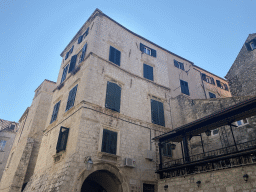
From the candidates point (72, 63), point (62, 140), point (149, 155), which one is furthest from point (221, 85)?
point (62, 140)

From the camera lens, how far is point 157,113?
17.6 m

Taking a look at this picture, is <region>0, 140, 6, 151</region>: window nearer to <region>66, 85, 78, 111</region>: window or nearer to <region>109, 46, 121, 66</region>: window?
<region>66, 85, 78, 111</region>: window

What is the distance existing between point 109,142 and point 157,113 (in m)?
5.77

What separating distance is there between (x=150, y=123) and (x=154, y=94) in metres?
3.13

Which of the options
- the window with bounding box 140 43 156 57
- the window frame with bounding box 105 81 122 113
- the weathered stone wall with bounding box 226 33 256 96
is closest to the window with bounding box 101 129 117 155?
the window frame with bounding box 105 81 122 113

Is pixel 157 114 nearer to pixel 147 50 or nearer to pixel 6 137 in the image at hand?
pixel 147 50

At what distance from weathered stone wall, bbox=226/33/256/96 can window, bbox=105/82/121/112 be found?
40.6 feet

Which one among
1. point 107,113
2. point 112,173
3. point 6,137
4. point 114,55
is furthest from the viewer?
point 6,137

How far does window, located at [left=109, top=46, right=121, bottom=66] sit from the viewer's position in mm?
17348

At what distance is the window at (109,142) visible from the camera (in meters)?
13.1

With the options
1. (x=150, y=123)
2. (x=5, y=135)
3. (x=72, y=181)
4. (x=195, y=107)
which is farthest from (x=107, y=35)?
(x=5, y=135)

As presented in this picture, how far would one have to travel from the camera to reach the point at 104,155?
1282 cm

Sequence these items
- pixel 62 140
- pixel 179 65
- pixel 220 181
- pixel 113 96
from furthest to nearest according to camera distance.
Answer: pixel 179 65
pixel 113 96
pixel 62 140
pixel 220 181

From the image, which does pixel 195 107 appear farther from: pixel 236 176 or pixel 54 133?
pixel 54 133
